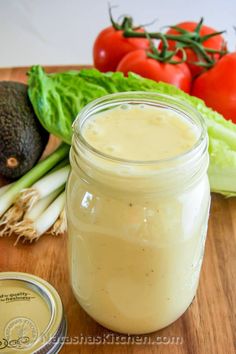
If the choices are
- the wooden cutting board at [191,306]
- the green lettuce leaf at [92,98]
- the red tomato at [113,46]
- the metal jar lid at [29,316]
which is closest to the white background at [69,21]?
the red tomato at [113,46]

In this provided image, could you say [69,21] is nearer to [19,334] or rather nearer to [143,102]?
[143,102]

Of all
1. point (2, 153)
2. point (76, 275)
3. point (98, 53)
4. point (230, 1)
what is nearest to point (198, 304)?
point (76, 275)

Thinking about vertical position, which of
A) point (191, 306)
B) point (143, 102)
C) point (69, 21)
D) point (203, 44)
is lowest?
point (69, 21)

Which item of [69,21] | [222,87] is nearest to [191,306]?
[222,87]

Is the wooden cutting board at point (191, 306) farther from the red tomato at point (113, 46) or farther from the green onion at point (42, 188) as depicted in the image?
the red tomato at point (113, 46)

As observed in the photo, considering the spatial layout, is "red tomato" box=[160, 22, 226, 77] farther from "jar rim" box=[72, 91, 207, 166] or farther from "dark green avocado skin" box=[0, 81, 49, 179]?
"jar rim" box=[72, 91, 207, 166]

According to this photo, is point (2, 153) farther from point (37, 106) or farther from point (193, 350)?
point (193, 350)

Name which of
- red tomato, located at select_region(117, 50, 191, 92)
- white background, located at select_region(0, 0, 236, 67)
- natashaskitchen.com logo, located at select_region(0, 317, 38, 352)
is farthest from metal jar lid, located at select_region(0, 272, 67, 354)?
white background, located at select_region(0, 0, 236, 67)
